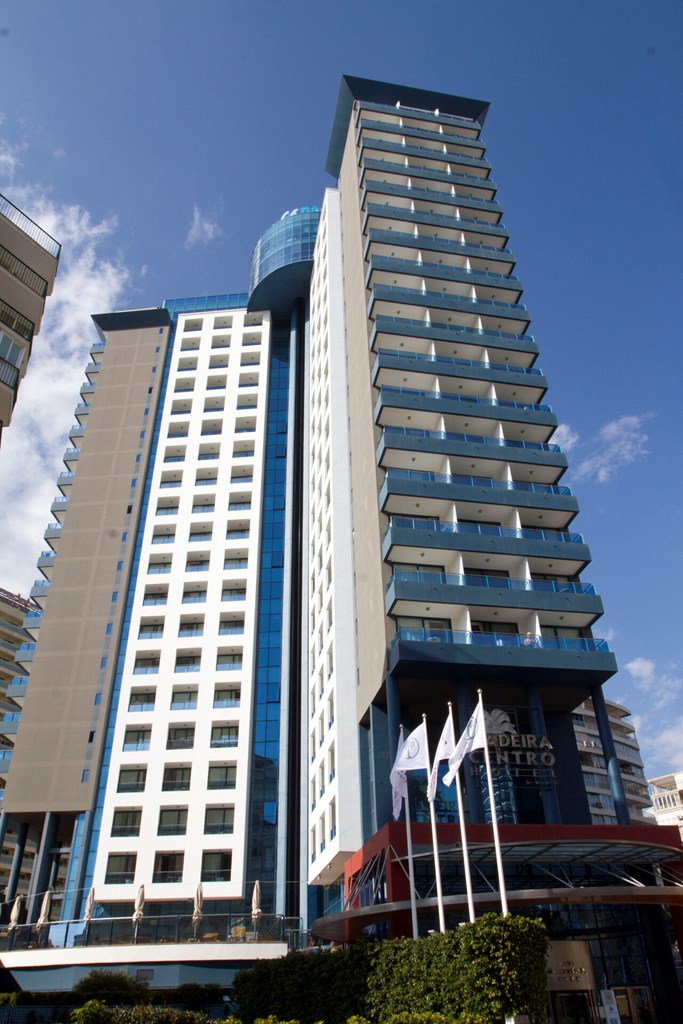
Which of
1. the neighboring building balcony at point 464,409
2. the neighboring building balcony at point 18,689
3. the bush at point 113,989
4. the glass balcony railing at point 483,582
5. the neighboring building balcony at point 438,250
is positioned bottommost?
the bush at point 113,989

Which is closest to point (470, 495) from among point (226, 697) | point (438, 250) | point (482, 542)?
point (482, 542)

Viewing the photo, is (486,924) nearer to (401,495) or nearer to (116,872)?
(401,495)

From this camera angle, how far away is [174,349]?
89.2 meters

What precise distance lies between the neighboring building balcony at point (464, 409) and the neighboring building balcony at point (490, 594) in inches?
466

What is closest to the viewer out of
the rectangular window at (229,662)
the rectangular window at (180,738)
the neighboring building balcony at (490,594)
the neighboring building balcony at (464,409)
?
the neighboring building balcony at (490,594)

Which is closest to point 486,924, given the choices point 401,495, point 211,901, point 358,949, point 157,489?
point 358,949

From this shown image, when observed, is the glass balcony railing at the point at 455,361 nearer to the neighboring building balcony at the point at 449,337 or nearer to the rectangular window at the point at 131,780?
the neighboring building balcony at the point at 449,337

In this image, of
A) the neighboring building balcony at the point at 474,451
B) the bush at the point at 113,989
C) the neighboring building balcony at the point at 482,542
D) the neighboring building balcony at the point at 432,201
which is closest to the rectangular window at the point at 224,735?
the bush at the point at 113,989

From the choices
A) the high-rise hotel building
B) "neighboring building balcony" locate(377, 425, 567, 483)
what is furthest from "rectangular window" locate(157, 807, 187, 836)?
"neighboring building balcony" locate(377, 425, 567, 483)

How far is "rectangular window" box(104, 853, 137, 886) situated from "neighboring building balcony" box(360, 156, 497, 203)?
56.9m

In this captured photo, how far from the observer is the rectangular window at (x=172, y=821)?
59.8 metres

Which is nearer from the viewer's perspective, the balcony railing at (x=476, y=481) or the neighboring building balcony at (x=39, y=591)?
the balcony railing at (x=476, y=481)

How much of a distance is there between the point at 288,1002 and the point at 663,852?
682 inches

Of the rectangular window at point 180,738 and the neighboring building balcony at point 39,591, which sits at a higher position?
the neighboring building balcony at point 39,591
